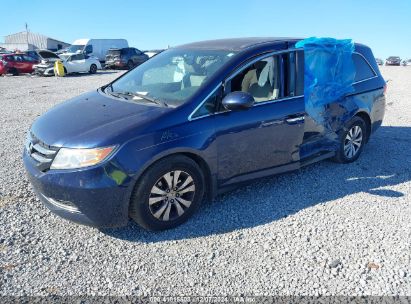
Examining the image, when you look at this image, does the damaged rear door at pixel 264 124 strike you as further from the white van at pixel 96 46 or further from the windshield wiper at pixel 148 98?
the white van at pixel 96 46

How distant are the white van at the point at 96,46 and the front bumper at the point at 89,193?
94.9 feet

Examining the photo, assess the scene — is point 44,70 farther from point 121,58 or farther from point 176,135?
point 176,135

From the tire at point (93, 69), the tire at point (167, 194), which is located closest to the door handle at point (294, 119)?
the tire at point (167, 194)

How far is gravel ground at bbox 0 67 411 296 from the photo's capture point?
2.71 m

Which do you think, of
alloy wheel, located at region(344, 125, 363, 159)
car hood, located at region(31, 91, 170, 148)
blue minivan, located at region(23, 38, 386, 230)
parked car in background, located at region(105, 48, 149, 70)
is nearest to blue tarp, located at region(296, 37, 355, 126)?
blue minivan, located at region(23, 38, 386, 230)

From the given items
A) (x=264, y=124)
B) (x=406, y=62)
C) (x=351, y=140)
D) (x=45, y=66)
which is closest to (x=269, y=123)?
(x=264, y=124)

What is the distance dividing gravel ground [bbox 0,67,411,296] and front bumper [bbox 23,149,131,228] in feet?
0.96

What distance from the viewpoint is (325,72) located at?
4555 mm

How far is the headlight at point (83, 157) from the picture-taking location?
2.93 m

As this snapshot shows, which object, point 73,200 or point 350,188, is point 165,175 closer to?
point 73,200

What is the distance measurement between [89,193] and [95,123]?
2.24 feet

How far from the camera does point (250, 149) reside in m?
3.75

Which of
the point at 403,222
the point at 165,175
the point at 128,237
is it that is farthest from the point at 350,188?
the point at 128,237

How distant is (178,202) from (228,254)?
27.6 inches
